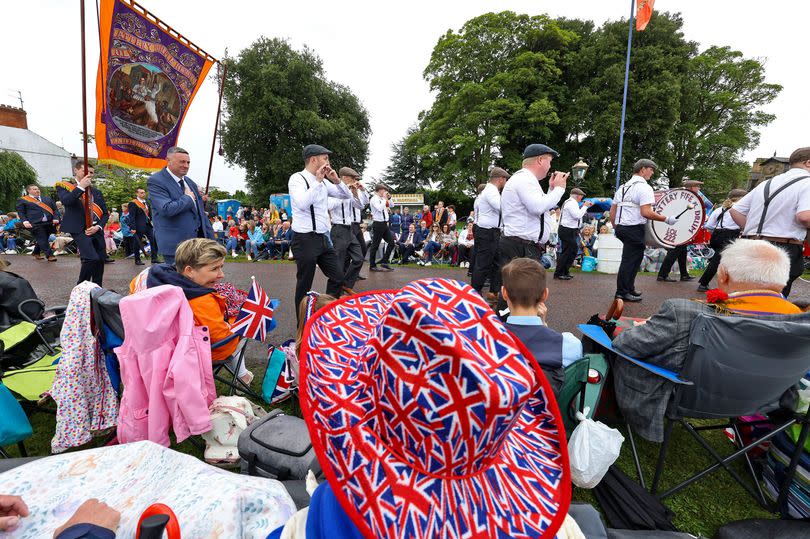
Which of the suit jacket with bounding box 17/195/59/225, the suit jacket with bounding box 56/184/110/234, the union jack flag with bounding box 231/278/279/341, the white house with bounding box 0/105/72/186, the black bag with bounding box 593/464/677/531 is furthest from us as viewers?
the white house with bounding box 0/105/72/186

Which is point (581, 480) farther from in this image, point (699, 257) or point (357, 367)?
point (699, 257)

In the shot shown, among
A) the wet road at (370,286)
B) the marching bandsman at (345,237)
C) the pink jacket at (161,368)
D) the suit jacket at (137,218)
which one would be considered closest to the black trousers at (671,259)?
the wet road at (370,286)

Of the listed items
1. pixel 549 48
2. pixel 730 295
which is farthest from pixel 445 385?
pixel 549 48

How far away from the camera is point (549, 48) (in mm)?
27609

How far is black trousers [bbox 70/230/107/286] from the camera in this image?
5.55m

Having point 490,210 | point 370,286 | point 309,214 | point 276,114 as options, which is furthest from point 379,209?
point 276,114

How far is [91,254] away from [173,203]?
3.07 metres

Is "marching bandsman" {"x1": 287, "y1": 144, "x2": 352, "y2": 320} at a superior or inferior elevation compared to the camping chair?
superior

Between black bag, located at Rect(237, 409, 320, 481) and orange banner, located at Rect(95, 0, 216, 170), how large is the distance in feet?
11.4

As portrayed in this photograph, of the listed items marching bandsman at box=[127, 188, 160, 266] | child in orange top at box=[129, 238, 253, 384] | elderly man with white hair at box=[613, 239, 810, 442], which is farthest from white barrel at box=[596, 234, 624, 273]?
marching bandsman at box=[127, 188, 160, 266]

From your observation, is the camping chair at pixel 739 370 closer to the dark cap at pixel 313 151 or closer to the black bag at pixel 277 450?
the black bag at pixel 277 450

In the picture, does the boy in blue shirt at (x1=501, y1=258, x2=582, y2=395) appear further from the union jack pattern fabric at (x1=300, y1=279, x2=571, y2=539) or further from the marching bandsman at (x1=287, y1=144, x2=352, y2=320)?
the marching bandsman at (x1=287, y1=144, x2=352, y2=320)

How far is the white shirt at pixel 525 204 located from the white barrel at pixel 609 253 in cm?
562

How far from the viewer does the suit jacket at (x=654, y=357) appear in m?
1.92
